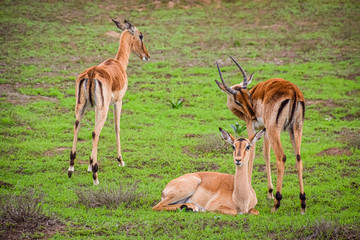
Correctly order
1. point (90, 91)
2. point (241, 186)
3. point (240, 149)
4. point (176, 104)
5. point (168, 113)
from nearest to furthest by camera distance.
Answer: point (240, 149) → point (241, 186) → point (90, 91) → point (168, 113) → point (176, 104)

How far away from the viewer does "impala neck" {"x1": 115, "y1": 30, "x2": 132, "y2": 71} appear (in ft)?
33.2

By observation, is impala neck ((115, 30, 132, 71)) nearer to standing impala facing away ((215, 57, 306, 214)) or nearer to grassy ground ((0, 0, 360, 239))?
grassy ground ((0, 0, 360, 239))

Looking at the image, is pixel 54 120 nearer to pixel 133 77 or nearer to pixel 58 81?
pixel 58 81

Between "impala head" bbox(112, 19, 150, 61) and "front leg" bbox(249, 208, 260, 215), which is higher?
"impala head" bbox(112, 19, 150, 61)

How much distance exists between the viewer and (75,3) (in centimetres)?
2355

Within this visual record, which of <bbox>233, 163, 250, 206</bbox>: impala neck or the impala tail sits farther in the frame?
the impala tail

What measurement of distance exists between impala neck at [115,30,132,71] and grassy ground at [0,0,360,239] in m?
1.85

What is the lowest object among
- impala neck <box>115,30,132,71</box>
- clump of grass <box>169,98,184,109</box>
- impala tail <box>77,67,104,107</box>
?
clump of grass <box>169,98,184,109</box>

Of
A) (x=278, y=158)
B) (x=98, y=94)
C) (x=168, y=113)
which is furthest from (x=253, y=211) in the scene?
(x=168, y=113)

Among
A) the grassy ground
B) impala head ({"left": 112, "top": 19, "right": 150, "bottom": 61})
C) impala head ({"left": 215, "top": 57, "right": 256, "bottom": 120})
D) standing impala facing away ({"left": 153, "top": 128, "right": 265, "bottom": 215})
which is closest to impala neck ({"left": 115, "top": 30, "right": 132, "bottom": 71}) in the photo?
impala head ({"left": 112, "top": 19, "right": 150, "bottom": 61})

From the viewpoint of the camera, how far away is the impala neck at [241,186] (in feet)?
20.6

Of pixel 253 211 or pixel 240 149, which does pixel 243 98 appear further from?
pixel 253 211

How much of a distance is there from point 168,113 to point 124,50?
9.34 ft

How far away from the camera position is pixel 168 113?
12570 millimetres
